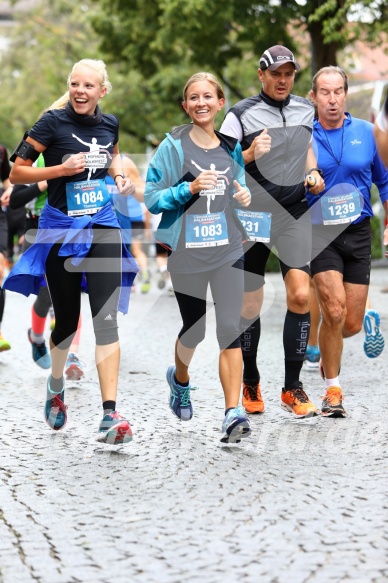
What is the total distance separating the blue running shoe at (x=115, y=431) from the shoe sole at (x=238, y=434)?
18.9 inches

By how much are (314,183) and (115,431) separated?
1.81 meters

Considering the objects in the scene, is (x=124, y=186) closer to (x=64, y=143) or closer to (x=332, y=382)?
(x=64, y=143)

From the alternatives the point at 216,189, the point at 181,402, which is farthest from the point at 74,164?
the point at 181,402

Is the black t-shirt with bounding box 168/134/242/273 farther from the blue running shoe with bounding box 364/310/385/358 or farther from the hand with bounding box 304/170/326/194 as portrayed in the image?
the blue running shoe with bounding box 364/310/385/358

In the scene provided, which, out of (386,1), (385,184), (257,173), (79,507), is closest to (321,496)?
(79,507)

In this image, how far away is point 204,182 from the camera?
5637 mm

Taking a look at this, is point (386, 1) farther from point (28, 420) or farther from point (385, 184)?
point (28, 420)

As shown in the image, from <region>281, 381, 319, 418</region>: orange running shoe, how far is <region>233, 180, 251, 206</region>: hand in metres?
1.28

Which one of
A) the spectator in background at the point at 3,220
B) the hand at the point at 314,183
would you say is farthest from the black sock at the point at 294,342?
the spectator in background at the point at 3,220

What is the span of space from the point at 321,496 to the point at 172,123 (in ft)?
93.6

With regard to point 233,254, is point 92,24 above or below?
above

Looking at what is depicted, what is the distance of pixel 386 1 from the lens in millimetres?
15828

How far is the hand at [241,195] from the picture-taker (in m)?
5.88

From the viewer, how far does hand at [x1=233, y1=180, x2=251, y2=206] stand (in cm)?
588
